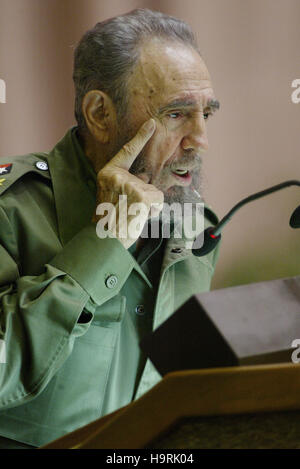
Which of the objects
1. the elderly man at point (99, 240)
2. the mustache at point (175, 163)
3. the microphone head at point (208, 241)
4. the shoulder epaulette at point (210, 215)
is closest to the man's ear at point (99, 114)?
the elderly man at point (99, 240)

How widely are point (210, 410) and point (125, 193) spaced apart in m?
0.69

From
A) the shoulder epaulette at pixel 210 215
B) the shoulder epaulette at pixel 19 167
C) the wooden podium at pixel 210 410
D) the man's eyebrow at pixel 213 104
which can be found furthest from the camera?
the shoulder epaulette at pixel 210 215

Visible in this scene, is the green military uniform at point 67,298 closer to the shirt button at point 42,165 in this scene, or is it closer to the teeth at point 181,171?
the shirt button at point 42,165

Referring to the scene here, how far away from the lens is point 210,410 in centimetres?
56

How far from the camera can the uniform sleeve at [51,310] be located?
1.06 meters

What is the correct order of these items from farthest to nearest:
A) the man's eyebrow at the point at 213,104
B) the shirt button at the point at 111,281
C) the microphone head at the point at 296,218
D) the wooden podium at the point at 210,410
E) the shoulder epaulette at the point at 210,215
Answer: the shoulder epaulette at the point at 210,215 → the man's eyebrow at the point at 213,104 → the shirt button at the point at 111,281 → the microphone head at the point at 296,218 → the wooden podium at the point at 210,410

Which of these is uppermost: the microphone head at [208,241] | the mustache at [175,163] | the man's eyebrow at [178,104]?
the man's eyebrow at [178,104]

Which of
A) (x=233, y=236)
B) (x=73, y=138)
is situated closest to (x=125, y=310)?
(x=73, y=138)

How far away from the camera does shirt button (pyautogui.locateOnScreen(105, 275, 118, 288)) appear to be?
3.68 feet

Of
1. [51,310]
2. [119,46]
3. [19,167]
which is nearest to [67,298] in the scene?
[51,310]

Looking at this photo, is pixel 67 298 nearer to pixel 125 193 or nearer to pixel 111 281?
pixel 111 281

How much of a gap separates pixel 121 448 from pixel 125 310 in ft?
2.26

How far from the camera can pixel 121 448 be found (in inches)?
22.8
